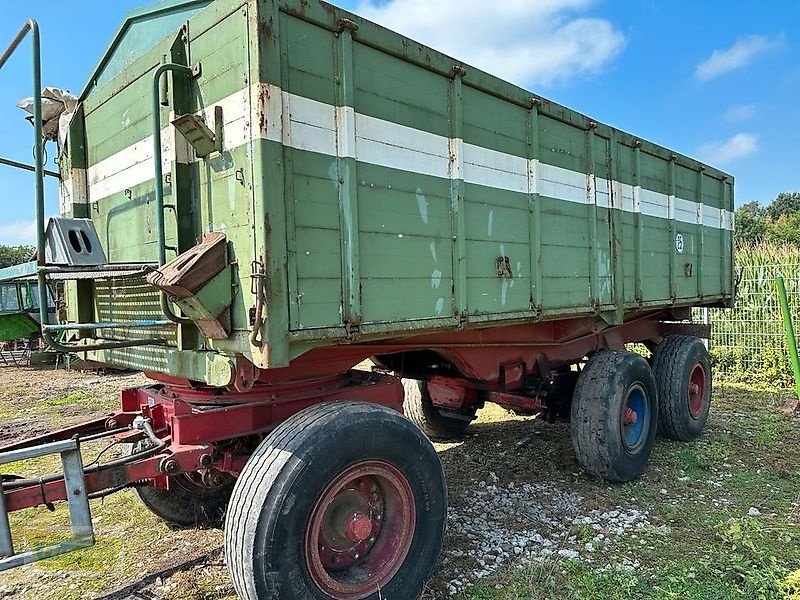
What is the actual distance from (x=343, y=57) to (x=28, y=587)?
141 inches

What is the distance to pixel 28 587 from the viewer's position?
139 inches

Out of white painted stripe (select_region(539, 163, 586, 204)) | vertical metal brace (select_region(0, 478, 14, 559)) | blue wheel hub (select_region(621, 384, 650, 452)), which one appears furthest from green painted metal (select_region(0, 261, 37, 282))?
Answer: blue wheel hub (select_region(621, 384, 650, 452))

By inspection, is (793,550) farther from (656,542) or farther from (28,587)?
(28,587)

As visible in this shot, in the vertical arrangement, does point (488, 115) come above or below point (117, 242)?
above

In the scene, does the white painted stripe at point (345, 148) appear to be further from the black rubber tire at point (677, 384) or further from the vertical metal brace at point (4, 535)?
the black rubber tire at point (677, 384)

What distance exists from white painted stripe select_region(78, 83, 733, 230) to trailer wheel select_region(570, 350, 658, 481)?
4.98 ft

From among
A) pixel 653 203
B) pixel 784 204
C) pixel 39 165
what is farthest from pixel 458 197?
pixel 784 204

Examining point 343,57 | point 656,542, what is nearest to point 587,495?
point 656,542

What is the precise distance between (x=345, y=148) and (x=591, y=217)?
2818mm

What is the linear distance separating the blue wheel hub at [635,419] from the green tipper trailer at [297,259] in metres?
0.53

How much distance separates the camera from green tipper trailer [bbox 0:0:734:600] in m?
2.76

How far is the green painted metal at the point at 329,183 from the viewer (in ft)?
8.99

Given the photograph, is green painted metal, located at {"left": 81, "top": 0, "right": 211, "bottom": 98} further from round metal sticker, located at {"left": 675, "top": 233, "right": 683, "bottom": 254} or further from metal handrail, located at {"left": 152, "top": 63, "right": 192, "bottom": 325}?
round metal sticker, located at {"left": 675, "top": 233, "right": 683, "bottom": 254}

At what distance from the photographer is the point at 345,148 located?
3.03 m
